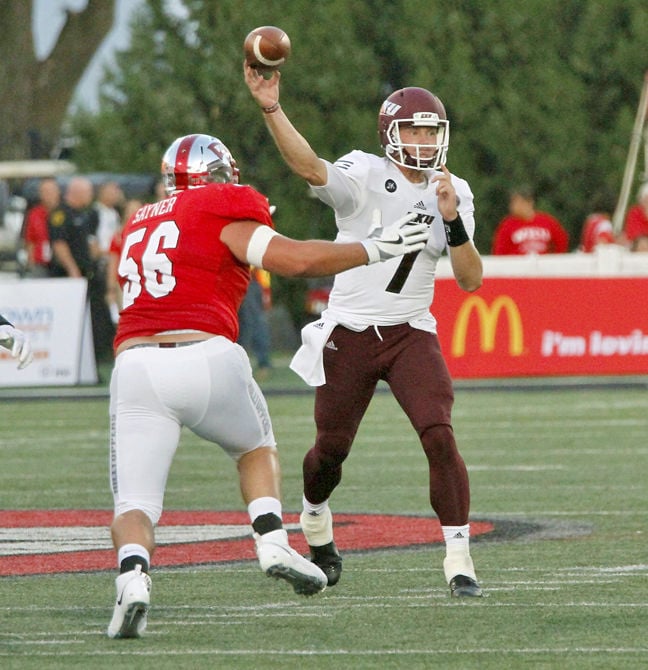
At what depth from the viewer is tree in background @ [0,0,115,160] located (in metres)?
29.3

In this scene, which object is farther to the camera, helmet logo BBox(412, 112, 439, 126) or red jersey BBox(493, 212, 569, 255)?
red jersey BBox(493, 212, 569, 255)

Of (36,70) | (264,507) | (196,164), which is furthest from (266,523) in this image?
(36,70)

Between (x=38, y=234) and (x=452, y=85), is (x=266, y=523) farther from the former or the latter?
(x=452, y=85)

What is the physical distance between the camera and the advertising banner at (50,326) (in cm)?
1872

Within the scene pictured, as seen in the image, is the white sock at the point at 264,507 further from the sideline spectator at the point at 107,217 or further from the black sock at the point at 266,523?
the sideline spectator at the point at 107,217

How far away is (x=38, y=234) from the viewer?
22.5 meters

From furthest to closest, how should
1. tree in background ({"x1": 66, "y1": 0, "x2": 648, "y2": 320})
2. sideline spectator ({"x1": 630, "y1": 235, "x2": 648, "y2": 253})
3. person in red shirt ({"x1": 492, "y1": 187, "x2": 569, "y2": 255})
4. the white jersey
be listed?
tree in background ({"x1": 66, "y1": 0, "x2": 648, "y2": 320}) < person in red shirt ({"x1": 492, "y1": 187, "x2": 569, "y2": 255}) < sideline spectator ({"x1": 630, "y1": 235, "x2": 648, "y2": 253}) < the white jersey

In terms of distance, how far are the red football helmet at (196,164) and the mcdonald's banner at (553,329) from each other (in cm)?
1200

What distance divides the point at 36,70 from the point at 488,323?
13.5 m

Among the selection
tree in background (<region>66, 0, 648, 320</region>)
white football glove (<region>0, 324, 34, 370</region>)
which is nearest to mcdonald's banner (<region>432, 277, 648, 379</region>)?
tree in background (<region>66, 0, 648, 320</region>)

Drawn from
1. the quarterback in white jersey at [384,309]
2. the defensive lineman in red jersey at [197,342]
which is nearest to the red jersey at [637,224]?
the quarterback in white jersey at [384,309]

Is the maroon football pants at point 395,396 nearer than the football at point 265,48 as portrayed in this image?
No

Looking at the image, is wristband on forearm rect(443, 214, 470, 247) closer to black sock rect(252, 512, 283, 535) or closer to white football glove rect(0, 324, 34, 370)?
black sock rect(252, 512, 283, 535)

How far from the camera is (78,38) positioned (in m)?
30.1
